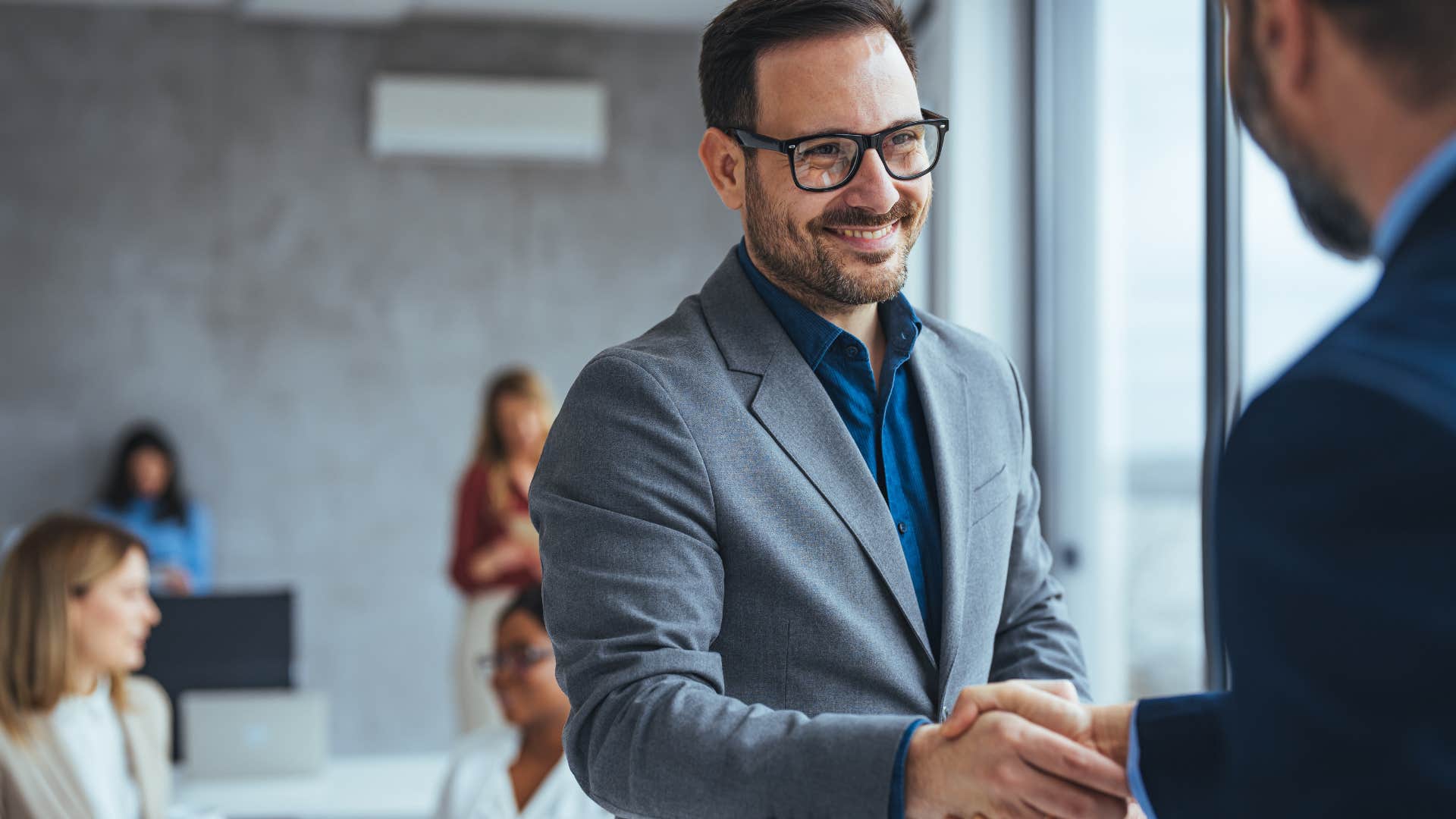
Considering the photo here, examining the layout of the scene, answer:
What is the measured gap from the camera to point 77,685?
8.70ft

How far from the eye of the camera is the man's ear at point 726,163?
1.30 meters

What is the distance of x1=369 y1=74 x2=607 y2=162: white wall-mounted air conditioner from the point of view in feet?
19.4

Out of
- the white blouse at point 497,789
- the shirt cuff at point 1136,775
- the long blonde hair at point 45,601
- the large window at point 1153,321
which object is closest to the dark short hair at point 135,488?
the long blonde hair at point 45,601

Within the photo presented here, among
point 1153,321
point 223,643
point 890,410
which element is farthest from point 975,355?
point 223,643

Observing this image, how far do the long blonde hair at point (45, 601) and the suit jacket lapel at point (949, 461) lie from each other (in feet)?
6.47

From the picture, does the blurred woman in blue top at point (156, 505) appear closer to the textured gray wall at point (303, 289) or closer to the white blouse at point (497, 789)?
the textured gray wall at point (303, 289)

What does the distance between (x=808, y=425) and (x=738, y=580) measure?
0.51ft

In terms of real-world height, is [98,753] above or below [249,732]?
above

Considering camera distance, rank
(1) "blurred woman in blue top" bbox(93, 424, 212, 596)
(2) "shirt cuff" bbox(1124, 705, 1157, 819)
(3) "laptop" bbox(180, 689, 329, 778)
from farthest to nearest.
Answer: (1) "blurred woman in blue top" bbox(93, 424, 212, 596)
(3) "laptop" bbox(180, 689, 329, 778)
(2) "shirt cuff" bbox(1124, 705, 1157, 819)

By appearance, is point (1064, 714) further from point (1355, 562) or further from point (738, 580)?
point (1355, 562)

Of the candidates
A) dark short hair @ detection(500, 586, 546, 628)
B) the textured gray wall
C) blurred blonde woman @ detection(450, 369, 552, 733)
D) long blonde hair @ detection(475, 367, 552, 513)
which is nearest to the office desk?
dark short hair @ detection(500, 586, 546, 628)

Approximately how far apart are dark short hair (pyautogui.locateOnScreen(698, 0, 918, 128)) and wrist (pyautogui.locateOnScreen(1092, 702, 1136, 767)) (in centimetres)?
59

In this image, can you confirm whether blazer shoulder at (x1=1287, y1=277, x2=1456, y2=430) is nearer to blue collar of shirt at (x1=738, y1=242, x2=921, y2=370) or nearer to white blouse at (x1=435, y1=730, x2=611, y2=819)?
blue collar of shirt at (x1=738, y1=242, x2=921, y2=370)

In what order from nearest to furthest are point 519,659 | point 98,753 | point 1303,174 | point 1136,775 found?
1. point 1303,174
2. point 1136,775
3. point 98,753
4. point 519,659
